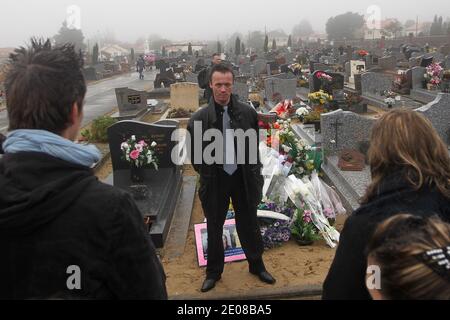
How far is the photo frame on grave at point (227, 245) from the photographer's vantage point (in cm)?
462

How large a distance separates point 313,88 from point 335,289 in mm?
12753

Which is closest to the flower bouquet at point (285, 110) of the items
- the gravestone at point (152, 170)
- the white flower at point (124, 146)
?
the gravestone at point (152, 170)

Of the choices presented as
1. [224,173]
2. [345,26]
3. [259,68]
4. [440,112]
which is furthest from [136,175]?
[345,26]

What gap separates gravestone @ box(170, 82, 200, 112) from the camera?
14.5 m

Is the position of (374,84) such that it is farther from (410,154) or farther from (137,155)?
(410,154)

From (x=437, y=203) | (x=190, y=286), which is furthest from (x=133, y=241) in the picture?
(x=190, y=286)

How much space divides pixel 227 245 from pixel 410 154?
323cm

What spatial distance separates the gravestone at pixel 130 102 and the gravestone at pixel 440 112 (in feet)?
29.4

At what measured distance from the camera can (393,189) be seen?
178 centimetres

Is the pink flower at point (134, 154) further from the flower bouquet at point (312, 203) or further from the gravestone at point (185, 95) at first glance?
the gravestone at point (185, 95)

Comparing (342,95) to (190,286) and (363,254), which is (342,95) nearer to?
(190,286)

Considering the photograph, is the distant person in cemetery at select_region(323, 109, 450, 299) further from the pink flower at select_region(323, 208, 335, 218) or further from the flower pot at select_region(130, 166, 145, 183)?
the flower pot at select_region(130, 166, 145, 183)

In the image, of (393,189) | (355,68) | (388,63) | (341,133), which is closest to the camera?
(393,189)

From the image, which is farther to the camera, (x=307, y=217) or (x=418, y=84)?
(x=418, y=84)
